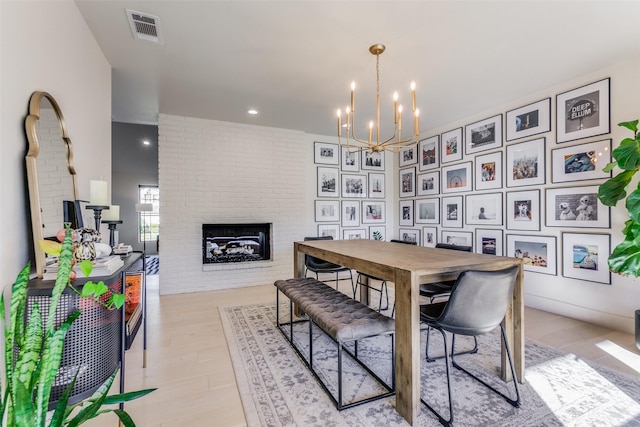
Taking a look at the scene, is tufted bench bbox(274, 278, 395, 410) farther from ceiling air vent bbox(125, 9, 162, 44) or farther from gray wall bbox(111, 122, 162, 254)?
gray wall bbox(111, 122, 162, 254)

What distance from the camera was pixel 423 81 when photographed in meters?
3.15

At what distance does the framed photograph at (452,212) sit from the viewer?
4.48 meters

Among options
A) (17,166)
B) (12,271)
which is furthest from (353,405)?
(17,166)

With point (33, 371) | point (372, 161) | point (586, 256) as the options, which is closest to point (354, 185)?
point (372, 161)

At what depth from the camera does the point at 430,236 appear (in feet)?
16.5

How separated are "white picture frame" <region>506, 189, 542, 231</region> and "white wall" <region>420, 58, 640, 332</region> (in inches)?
2.3

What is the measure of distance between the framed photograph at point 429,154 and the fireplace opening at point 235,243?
2.90m

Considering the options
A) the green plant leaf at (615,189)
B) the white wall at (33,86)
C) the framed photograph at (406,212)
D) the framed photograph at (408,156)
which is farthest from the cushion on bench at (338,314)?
the framed photograph at (408,156)

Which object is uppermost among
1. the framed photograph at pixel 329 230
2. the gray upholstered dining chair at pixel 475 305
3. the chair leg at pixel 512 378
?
the framed photograph at pixel 329 230

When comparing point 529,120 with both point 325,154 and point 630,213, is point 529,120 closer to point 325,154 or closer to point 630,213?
point 630,213

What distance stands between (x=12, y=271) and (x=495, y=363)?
9.84 ft

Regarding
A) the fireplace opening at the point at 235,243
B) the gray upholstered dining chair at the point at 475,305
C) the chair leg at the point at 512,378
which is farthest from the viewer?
the fireplace opening at the point at 235,243

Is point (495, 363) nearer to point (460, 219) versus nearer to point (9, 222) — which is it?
point (460, 219)

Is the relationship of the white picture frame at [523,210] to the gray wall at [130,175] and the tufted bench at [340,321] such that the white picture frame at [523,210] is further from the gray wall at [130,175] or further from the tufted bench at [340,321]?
the gray wall at [130,175]
